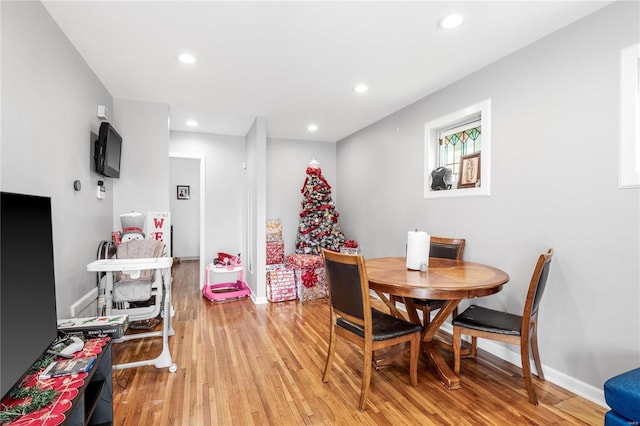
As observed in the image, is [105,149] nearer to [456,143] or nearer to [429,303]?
[429,303]

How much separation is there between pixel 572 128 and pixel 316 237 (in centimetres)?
354

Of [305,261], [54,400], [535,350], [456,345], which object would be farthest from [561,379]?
[305,261]

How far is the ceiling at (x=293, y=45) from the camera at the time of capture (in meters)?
2.01

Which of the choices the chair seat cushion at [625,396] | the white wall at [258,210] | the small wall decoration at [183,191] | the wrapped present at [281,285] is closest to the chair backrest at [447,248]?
the chair seat cushion at [625,396]

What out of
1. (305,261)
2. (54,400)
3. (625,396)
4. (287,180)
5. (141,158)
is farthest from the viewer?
(287,180)

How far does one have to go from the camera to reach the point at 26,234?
1224mm

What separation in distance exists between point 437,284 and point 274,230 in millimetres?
3522

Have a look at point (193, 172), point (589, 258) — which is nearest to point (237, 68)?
point (589, 258)

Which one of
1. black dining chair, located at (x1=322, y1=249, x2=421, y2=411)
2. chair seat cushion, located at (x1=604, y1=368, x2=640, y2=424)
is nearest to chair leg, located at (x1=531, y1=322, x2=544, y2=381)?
chair seat cushion, located at (x1=604, y1=368, x2=640, y2=424)

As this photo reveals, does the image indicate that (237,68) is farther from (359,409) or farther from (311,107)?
(359,409)

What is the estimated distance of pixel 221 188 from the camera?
17.4ft

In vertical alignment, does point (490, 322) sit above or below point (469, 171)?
below

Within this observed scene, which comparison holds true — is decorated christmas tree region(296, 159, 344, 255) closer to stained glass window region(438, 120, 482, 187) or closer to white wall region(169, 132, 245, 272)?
white wall region(169, 132, 245, 272)

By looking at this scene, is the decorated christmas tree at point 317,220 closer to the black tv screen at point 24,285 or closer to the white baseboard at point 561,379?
the white baseboard at point 561,379
